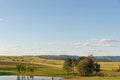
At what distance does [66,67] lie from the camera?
432 ft

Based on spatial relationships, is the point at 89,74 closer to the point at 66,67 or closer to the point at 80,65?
the point at 80,65

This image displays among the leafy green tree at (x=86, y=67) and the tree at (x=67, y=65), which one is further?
the tree at (x=67, y=65)

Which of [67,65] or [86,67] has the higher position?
[67,65]

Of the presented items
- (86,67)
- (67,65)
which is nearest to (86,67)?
(86,67)

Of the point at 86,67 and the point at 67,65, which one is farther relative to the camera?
the point at 67,65

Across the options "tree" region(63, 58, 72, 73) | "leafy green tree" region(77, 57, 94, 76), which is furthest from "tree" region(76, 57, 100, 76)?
"tree" region(63, 58, 72, 73)

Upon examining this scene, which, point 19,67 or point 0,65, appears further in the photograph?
point 0,65

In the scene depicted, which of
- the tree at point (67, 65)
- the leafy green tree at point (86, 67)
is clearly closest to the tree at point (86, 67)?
the leafy green tree at point (86, 67)

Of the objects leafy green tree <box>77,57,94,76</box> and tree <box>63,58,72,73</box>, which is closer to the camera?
leafy green tree <box>77,57,94,76</box>

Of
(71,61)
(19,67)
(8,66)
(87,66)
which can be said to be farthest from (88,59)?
(8,66)

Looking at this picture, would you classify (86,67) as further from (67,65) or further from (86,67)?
(67,65)

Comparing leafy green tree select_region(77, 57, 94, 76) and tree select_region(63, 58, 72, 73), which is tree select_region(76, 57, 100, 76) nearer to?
leafy green tree select_region(77, 57, 94, 76)

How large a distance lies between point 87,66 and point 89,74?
4.40 m

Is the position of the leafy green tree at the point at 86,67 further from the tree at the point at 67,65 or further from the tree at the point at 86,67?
the tree at the point at 67,65
